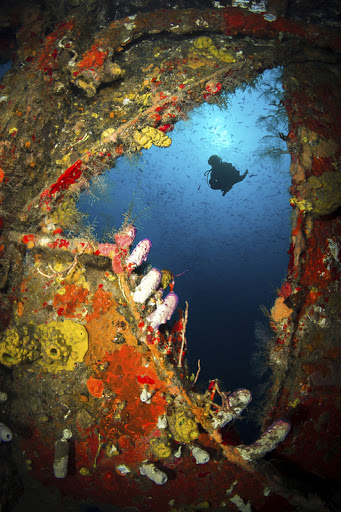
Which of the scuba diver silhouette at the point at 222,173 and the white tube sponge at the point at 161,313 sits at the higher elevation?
the white tube sponge at the point at 161,313

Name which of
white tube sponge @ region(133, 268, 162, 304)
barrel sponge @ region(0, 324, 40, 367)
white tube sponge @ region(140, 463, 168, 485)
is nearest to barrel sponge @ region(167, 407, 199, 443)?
white tube sponge @ region(140, 463, 168, 485)

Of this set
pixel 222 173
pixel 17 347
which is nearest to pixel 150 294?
pixel 17 347

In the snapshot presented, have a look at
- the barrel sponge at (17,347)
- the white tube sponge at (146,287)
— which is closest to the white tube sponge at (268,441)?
the white tube sponge at (146,287)

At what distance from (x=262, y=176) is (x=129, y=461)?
77047mm

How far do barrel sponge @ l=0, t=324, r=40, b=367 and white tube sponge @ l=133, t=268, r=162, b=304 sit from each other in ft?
6.82

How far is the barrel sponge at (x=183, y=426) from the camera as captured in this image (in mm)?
3275

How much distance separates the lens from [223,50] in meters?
5.27

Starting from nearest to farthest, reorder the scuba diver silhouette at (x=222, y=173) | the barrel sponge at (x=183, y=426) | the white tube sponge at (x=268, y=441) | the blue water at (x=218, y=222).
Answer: the white tube sponge at (x=268, y=441) → the barrel sponge at (x=183, y=426) → the scuba diver silhouette at (x=222, y=173) → the blue water at (x=218, y=222)

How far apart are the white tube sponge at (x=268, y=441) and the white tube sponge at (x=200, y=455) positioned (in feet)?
1.65

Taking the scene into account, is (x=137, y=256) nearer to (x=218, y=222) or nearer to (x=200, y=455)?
(x=200, y=455)

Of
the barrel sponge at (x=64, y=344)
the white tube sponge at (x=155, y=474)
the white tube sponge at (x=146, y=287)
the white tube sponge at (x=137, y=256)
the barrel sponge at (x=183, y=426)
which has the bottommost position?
the white tube sponge at (x=155, y=474)

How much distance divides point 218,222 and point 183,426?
83378mm

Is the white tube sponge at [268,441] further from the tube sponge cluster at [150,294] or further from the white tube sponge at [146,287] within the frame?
the white tube sponge at [146,287]

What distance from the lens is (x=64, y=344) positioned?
3.93 meters
